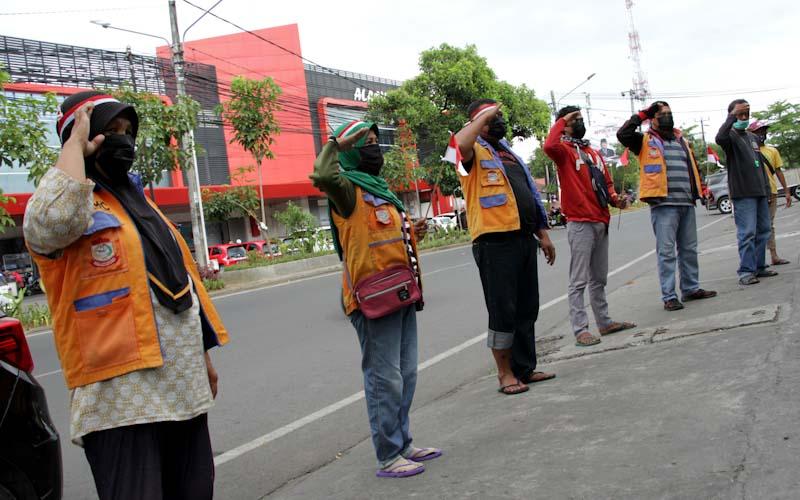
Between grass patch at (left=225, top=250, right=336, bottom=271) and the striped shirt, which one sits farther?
grass patch at (left=225, top=250, right=336, bottom=271)

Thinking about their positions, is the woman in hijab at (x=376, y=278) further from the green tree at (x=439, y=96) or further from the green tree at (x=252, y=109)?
the green tree at (x=439, y=96)

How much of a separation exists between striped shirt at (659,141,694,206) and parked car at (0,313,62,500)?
547cm

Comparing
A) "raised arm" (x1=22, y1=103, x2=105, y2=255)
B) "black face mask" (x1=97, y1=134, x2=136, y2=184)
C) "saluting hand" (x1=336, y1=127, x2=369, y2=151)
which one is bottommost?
"raised arm" (x1=22, y1=103, x2=105, y2=255)

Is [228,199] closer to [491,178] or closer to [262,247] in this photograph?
[262,247]

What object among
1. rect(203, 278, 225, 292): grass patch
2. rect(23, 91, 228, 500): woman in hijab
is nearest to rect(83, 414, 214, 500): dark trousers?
rect(23, 91, 228, 500): woman in hijab

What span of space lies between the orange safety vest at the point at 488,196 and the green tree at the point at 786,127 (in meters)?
34.3

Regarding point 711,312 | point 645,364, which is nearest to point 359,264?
point 645,364

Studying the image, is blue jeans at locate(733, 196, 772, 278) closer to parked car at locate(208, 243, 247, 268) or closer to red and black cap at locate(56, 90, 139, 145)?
red and black cap at locate(56, 90, 139, 145)

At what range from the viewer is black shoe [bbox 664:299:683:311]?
251 inches

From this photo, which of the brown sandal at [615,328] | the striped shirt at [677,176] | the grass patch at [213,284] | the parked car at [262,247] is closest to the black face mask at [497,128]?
the brown sandal at [615,328]

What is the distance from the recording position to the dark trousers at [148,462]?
2199mm

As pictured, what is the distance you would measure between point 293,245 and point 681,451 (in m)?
20.7

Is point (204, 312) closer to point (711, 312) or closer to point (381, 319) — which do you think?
point (381, 319)

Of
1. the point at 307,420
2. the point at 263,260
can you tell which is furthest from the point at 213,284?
the point at 307,420
